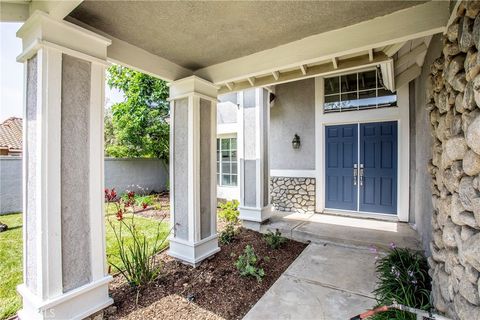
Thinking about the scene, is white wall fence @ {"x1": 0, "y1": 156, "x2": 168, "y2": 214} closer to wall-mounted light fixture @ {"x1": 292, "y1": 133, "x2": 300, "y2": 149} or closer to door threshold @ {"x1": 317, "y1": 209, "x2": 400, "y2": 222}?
wall-mounted light fixture @ {"x1": 292, "y1": 133, "x2": 300, "y2": 149}

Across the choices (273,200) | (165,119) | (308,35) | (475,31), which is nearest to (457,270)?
(475,31)

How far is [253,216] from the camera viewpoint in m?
5.40

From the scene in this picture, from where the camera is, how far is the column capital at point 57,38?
2154mm

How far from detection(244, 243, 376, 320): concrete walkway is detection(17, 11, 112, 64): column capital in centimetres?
323

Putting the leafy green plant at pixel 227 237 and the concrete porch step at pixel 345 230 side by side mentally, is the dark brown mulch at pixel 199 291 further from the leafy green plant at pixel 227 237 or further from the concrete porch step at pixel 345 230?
the concrete porch step at pixel 345 230

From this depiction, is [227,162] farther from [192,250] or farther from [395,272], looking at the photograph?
[395,272]

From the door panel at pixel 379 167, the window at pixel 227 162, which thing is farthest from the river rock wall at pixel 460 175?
the window at pixel 227 162

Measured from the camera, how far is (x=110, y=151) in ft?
32.8

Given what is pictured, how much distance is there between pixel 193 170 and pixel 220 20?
2074mm

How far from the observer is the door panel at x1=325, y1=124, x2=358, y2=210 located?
234 inches

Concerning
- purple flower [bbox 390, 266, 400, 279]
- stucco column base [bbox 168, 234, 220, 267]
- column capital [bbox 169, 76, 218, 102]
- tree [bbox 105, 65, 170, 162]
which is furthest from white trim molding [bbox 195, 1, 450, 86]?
tree [bbox 105, 65, 170, 162]

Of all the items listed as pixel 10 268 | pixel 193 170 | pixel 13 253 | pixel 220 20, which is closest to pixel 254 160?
pixel 193 170

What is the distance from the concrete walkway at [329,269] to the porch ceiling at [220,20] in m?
3.21

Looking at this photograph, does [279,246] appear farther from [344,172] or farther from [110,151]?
[110,151]
